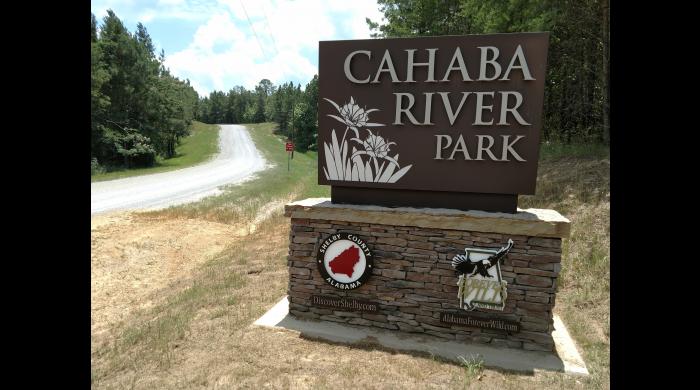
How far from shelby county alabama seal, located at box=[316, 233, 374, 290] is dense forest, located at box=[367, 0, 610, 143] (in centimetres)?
1078

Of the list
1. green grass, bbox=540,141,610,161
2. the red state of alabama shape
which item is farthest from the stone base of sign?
green grass, bbox=540,141,610,161

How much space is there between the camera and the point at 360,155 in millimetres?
6375

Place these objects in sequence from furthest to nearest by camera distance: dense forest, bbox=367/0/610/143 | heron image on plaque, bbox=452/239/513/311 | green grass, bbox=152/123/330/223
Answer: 1. green grass, bbox=152/123/330/223
2. dense forest, bbox=367/0/610/143
3. heron image on plaque, bbox=452/239/513/311

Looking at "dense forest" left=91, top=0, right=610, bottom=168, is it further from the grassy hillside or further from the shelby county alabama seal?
the shelby county alabama seal

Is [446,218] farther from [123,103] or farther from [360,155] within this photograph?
[123,103]

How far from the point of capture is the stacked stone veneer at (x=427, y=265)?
5520mm

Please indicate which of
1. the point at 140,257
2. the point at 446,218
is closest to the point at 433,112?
the point at 446,218

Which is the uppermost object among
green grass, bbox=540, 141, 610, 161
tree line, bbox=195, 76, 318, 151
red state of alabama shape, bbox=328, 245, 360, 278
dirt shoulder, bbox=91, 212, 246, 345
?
tree line, bbox=195, 76, 318, 151

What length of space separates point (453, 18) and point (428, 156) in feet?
59.4

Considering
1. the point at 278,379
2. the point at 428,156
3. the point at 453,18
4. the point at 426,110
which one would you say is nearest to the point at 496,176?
the point at 428,156

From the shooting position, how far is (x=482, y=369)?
200 inches

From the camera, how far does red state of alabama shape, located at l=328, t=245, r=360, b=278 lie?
6.23 meters

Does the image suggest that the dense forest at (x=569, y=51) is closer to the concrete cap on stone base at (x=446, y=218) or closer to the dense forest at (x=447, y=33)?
the dense forest at (x=447, y=33)

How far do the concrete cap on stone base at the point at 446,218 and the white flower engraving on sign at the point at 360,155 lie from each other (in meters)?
0.52
